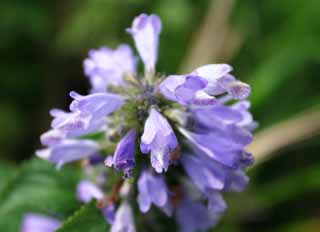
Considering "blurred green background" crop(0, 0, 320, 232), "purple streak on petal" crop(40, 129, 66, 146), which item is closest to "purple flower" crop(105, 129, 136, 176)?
"purple streak on petal" crop(40, 129, 66, 146)

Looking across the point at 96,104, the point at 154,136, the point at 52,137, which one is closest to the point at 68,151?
the point at 52,137

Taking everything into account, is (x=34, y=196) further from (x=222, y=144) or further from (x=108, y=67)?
(x=222, y=144)

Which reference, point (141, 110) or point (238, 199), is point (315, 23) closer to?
point (238, 199)

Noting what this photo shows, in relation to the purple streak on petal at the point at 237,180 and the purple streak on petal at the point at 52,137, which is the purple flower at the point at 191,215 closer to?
the purple streak on petal at the point at 237,180

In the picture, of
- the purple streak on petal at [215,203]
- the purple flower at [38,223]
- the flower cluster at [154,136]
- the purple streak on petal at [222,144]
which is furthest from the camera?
the purple flower at [38,223]

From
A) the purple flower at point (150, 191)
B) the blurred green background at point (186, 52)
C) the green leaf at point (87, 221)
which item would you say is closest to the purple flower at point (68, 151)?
the green leaf at point (87, 221)

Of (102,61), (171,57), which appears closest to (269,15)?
(171,57)

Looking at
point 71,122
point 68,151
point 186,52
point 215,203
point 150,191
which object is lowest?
point 215,203
